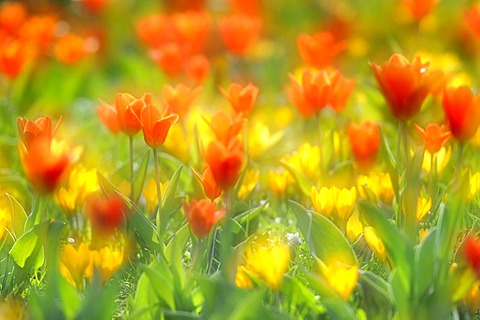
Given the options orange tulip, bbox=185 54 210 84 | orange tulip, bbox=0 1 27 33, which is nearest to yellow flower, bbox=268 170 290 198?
orange tulip, bbox=185 54 210 84

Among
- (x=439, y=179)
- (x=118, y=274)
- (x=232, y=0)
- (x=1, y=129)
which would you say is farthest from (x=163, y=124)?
(x=232, y=0)

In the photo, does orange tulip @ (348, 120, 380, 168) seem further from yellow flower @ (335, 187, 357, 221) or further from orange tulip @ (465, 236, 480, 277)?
orange tulip @ (465, 236, 480, 277)

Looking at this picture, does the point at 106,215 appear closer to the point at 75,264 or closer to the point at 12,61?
the point at 75,264

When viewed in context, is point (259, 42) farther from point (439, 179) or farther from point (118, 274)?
point (118, 274)

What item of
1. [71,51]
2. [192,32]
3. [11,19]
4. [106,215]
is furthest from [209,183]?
[11,19]

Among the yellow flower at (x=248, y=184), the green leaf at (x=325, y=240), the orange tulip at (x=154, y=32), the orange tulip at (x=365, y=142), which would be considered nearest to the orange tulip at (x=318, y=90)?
the orange tulip at (x=365, y=142)

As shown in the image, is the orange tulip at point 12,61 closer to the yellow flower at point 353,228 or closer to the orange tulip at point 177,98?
the orange tulip at point 177,98
